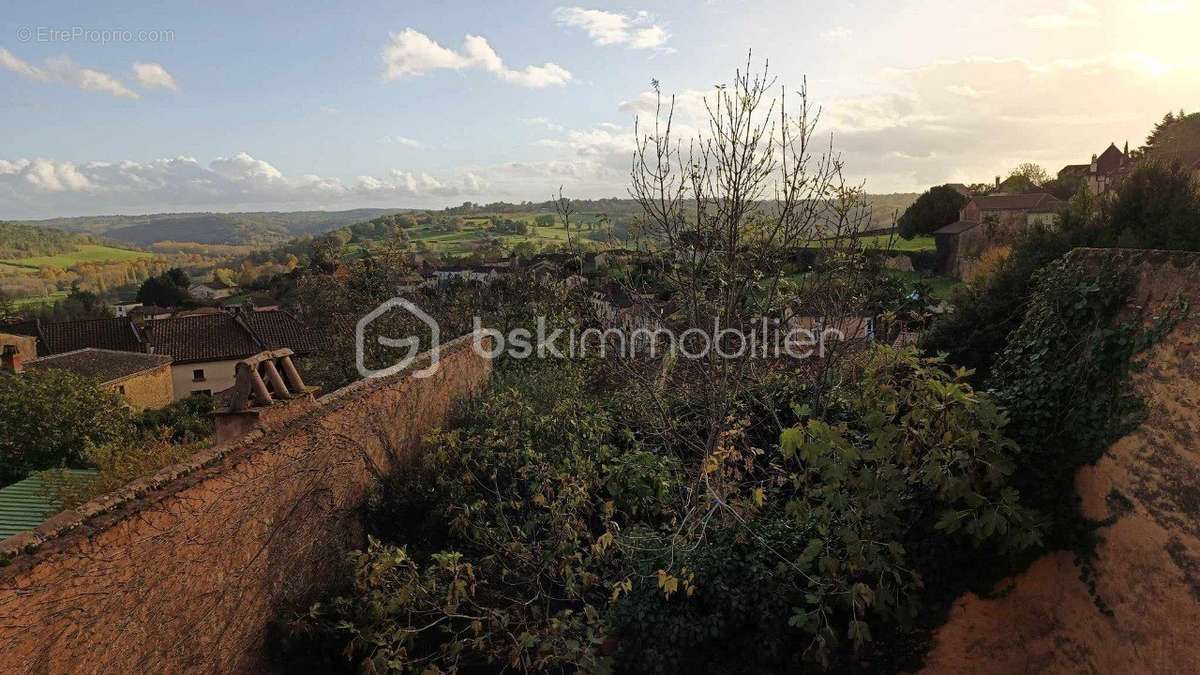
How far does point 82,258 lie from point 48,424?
104279 millimetres

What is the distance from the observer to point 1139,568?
5105mm

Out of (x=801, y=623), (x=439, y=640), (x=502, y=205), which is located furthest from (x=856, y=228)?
(x=502, y=205)

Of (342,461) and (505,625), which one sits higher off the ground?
(342,461)

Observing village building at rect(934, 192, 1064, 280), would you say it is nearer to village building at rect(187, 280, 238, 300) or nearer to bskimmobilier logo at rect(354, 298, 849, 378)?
bskimmobilier logo at rect(354, 298, 849, 378)

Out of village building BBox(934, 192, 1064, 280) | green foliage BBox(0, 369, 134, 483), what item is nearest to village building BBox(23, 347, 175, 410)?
green foliage BBox(0, 369, 134, 483)

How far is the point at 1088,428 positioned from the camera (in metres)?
5.59

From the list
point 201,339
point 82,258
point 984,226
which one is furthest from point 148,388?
point 82,258

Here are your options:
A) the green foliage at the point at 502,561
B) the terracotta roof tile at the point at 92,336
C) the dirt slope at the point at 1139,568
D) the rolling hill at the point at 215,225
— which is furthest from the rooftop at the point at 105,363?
the rolling hill at the point at 215,225

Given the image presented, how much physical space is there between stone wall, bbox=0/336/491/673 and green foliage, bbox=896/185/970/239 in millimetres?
39032

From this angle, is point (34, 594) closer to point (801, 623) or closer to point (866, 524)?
point (801, 623)

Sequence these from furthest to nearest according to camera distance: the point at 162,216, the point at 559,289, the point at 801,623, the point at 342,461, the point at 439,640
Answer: the point at 162,216 → the point at 559,289 → the point at 342,461 → the point at 439,640 → the point at 801,623

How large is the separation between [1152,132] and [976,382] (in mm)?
48957

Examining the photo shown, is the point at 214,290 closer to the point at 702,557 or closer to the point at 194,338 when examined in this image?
the point at 194,338

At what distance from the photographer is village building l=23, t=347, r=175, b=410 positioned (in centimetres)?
2352
